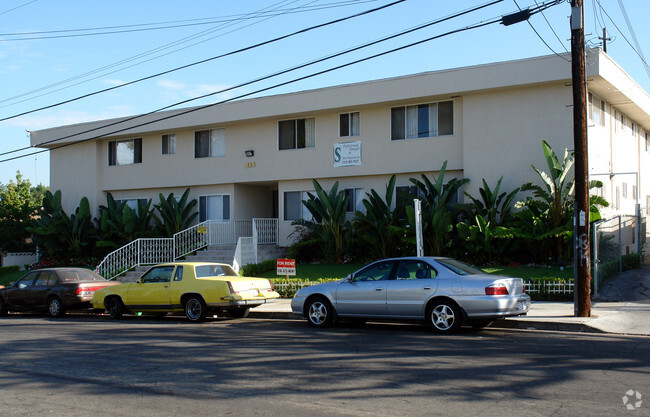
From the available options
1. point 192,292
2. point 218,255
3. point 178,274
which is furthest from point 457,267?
point 218,255

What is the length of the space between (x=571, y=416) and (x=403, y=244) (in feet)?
50.4

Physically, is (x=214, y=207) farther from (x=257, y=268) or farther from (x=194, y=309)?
(x=194, y=309)

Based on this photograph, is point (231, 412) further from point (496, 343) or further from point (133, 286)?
point (133, 286)

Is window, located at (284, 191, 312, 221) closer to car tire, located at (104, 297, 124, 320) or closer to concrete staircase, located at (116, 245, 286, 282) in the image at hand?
concrete staircase, located at (116, 245, 286, 282)

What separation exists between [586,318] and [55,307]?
13738 millimetres

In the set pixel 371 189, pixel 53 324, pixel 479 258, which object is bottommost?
pixel 53 324

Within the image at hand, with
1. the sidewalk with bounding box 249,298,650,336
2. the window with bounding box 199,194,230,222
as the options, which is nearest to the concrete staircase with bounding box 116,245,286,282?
the window with bounding box 199,194,230,222

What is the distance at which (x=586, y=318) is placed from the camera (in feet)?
42.8

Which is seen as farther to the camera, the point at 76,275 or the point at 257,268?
the point at 257,268

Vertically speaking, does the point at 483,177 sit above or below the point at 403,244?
above

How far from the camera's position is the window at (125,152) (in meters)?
29.5

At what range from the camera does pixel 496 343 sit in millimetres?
10750

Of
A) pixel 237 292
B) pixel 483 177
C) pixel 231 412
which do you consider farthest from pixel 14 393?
pixel 483 177

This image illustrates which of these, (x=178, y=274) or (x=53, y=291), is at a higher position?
(x=178, y=274)
